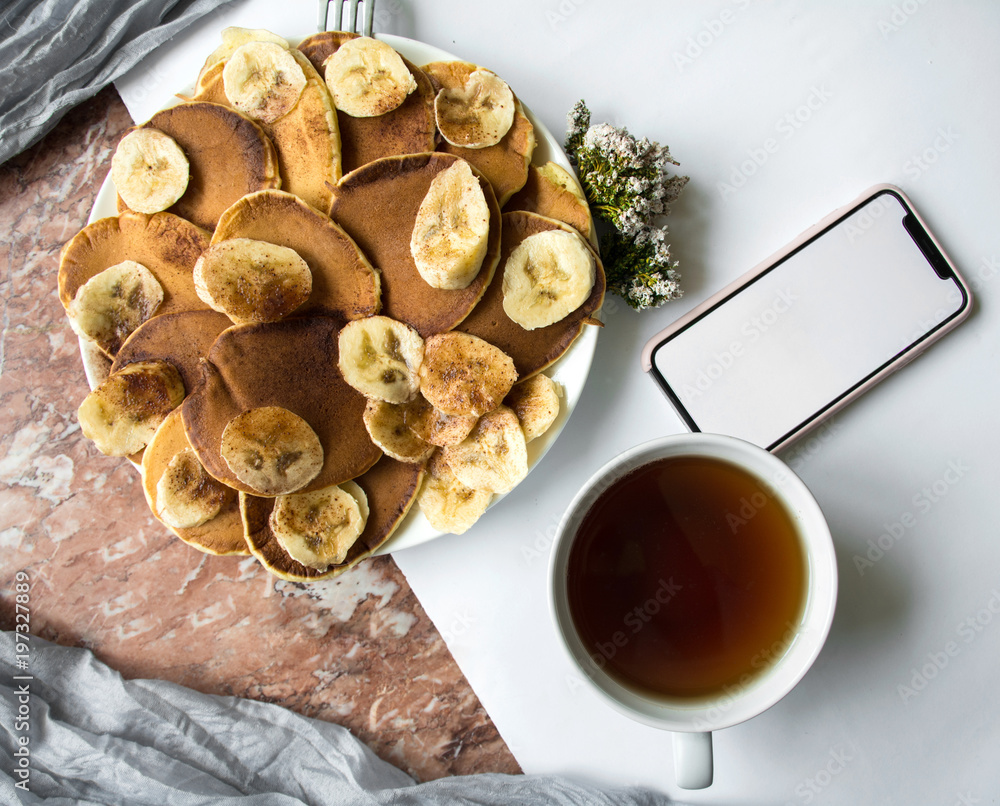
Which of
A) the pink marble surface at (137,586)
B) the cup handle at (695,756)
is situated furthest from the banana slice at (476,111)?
the cup handle at (695,756)

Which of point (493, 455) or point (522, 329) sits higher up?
point (522, 329)

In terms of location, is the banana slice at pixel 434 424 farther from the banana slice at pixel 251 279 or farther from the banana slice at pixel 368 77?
the banana slice at pixel 368 77

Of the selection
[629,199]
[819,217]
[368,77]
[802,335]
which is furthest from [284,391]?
[819,217]

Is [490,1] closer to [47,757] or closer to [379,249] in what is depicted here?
[379,249]

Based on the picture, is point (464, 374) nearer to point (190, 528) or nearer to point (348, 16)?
point (190, 528)

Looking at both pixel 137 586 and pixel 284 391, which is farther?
pixel 137 586

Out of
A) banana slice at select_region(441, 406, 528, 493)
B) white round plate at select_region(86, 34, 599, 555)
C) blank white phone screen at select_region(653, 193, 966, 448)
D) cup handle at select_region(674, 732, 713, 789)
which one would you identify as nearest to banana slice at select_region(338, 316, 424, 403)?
banana slice at select_region(441, 406, 528, 493)
